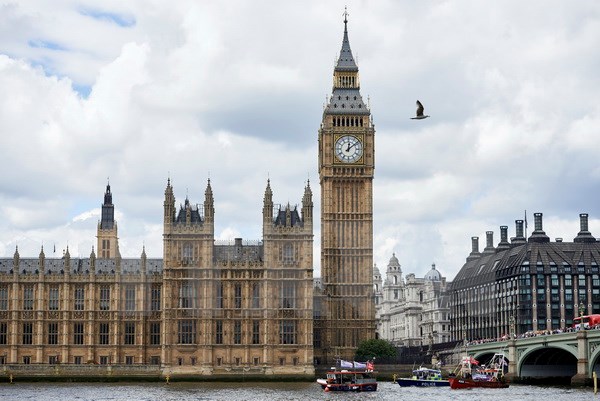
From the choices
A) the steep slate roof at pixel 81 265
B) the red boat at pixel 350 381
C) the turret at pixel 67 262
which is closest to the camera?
the red boat at pixel 350 381

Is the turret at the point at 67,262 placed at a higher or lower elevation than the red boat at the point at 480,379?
higher

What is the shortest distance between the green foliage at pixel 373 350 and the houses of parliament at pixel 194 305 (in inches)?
188

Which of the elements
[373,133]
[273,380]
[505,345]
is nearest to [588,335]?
[505,345]

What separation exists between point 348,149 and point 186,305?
34.8 m

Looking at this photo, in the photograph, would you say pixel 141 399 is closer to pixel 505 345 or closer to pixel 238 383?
pixel 238 383

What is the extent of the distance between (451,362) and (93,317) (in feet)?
179

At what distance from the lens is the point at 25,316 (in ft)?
531

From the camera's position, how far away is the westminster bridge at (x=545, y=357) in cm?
12900

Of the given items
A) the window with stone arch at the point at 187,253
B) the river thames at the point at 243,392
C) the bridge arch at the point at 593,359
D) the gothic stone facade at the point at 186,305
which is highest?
the window with stone arch at the point at 187,253

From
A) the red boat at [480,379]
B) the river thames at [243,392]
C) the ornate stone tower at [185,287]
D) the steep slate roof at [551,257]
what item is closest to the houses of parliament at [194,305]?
the ornate stone tower at [185,287]

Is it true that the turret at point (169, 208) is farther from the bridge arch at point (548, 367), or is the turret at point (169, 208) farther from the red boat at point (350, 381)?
the bridge arch at point (548, 367)

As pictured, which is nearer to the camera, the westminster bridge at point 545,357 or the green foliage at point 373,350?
the westminster bridge at point 545,357

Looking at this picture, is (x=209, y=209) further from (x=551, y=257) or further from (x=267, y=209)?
(x=551, y=257)

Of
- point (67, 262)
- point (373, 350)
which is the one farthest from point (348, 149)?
point (67, 262)
